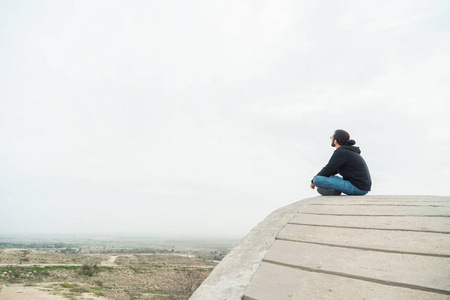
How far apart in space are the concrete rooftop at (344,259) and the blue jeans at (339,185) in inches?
41.9

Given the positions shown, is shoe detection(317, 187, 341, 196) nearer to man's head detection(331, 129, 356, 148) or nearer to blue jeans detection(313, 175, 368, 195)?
blue jeans detection(313, 175, 368, 195)

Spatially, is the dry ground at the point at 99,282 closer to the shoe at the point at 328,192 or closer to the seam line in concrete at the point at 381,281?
the shoe at the point at 328,192

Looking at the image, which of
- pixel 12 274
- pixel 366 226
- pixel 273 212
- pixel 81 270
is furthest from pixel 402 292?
pixel 81 270

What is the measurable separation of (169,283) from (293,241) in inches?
1270

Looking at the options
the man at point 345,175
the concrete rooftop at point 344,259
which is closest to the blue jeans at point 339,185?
the man at point 345,175

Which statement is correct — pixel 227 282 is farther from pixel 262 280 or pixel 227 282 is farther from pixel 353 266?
pixel 353 266

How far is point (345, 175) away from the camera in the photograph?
13.7 feet

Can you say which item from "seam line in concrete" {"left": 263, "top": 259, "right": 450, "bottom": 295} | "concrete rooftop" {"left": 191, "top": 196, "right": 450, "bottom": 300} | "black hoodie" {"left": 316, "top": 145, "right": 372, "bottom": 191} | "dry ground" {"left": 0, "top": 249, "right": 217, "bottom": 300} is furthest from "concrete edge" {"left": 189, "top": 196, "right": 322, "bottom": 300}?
"dry ground" {"left": 0, "top": 249, "right": 217, "bottom": 300}

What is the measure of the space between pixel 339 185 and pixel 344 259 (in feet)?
7.75

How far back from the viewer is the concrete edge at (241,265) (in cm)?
181

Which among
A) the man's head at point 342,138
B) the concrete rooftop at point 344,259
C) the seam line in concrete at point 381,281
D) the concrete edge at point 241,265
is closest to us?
the seam line in concrete at point 381,281

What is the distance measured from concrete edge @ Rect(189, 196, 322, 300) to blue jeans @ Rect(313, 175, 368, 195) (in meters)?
1.21

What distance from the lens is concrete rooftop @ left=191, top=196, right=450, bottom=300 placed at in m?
1.57

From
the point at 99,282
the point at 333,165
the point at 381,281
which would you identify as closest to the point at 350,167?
the point at 333,165
